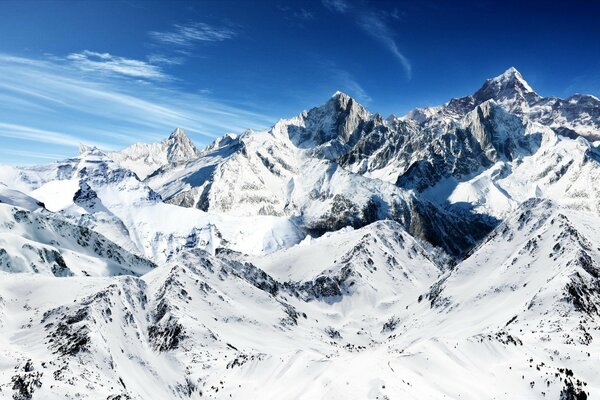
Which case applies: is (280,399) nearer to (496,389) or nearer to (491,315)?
(496,389)

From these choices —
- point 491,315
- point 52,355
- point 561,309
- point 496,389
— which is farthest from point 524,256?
Answer: point 52,355

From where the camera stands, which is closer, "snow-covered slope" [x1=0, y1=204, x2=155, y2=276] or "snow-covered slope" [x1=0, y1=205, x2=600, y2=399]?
"snow-covered slope" [x1=0, y1=205, x2=600, y2=399]

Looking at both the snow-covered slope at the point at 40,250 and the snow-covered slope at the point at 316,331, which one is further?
the snow-covered slope at the point at 40,250

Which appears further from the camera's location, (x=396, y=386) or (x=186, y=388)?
(x=186, y=388)

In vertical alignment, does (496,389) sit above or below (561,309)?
below

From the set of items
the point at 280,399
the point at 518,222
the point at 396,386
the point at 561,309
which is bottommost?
the point at 280,399

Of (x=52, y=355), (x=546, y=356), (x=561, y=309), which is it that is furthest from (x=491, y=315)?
(x=52, y=355)

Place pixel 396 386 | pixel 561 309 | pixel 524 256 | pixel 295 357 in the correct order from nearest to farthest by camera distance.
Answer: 1. pixel 396 386
2. pixel 295 357
3. pixel 561 309
4. pixel 524 256

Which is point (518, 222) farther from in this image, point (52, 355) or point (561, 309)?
point (52, 355)

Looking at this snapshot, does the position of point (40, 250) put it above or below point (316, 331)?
above

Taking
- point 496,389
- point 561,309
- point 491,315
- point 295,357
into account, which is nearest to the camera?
point 496,389
